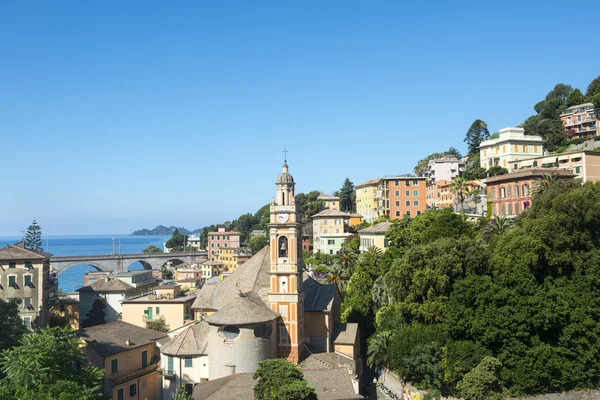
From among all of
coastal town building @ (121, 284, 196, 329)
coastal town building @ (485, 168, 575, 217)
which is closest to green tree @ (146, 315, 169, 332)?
coastal town building @ (121, 284, 196, 329)

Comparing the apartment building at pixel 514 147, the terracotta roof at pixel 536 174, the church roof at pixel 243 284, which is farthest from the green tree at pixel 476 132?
the church roof at pixel 243 284

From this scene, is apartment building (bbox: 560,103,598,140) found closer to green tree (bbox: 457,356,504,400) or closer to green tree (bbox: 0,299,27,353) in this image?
green tree (bbox: 457,356,504,400)

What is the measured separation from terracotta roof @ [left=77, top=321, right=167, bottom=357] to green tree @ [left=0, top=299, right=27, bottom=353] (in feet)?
14.6

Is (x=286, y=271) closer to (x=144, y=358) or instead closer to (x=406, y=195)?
(x=144, y=358)

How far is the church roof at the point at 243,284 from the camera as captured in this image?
47.4 metres

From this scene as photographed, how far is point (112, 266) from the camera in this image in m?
138

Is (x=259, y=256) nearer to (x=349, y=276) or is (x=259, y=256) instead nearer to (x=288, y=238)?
(x=288, y=238)

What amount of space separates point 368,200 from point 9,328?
261 feet

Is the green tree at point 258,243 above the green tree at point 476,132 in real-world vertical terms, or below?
below

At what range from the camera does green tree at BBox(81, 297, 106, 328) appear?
243 feet

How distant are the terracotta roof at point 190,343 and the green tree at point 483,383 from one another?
19.5 m

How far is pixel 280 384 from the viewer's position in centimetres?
3347

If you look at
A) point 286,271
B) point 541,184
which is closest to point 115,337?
point 286,271

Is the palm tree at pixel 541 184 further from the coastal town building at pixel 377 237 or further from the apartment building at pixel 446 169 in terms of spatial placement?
the apartment building at pixel 446 169
